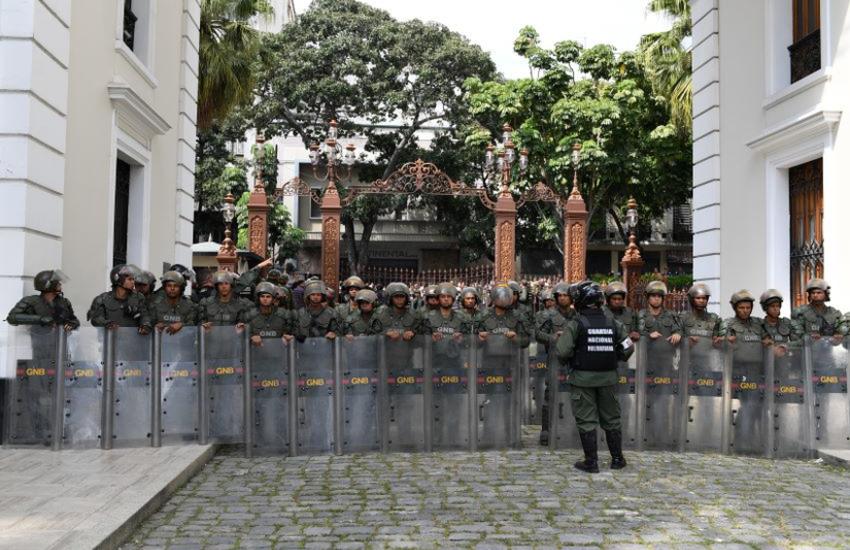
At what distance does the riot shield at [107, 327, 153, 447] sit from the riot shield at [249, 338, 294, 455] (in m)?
1.02

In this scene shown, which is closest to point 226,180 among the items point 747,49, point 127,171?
point 127,171

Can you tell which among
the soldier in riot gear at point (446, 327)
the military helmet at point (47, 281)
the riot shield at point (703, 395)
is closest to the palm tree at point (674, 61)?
the riot shield at point (703, 395)

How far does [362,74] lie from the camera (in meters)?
30.9

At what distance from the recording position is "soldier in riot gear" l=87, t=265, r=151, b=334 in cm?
810

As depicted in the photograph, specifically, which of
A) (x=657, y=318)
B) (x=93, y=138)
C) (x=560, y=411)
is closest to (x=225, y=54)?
(x=93, y=138)

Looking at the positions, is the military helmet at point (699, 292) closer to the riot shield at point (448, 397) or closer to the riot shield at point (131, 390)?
the riot shield at point (448, 397)

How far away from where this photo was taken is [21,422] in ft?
24.7

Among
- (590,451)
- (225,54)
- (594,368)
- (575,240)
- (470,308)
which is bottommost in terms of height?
(590,451)

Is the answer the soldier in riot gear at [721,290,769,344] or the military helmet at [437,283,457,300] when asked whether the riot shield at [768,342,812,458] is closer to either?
the soldier in riot gear at [721,290,769,344]

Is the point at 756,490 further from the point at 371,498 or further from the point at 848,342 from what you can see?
the point at 371,498

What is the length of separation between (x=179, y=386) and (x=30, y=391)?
4.48 feet

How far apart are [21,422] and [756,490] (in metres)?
6.69

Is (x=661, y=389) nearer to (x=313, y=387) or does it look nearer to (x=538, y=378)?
(x=538, y=378)

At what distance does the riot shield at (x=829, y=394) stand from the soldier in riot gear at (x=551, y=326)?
254 centimetres
